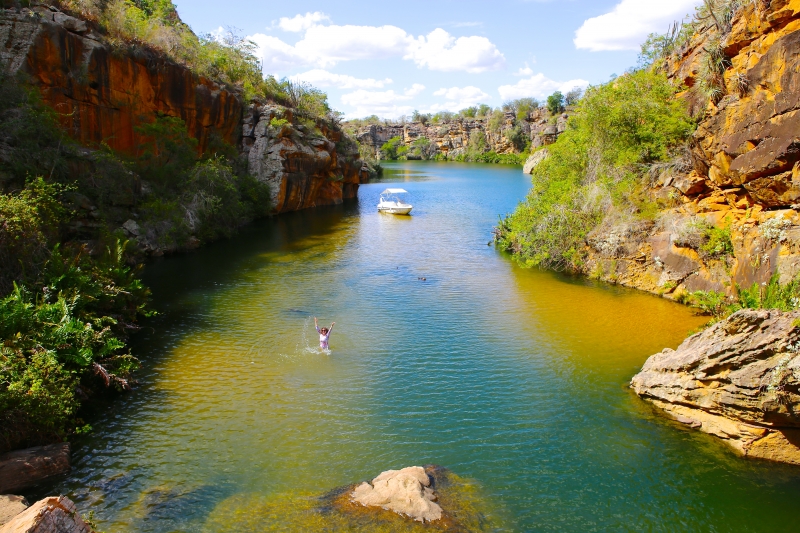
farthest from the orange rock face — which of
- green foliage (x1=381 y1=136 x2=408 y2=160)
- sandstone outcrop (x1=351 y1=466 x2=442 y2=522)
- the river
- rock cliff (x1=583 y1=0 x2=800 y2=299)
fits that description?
green foliage (x1=381 y1=136 x2=408 y2=160)

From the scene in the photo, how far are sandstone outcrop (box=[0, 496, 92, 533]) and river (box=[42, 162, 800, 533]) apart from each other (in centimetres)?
215

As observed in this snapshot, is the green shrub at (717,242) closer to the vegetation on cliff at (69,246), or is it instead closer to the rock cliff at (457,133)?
the vegetation on cliff at (69,246)

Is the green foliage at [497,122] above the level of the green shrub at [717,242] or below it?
above

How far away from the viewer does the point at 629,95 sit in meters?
26.1

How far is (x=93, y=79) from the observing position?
3084 centimetres

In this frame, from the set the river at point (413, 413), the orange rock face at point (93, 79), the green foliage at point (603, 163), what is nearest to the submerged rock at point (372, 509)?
the river at point (413, 413)

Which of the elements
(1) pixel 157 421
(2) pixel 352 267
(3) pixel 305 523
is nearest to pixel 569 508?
(3) pixel 305 523

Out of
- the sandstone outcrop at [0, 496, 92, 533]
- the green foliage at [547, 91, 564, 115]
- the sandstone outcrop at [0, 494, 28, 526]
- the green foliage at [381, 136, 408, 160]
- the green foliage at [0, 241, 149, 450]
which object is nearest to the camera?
the sandstone outcrop at [0, 496, 92, 533]

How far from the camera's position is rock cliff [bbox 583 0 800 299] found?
690 inches

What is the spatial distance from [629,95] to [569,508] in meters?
21.7

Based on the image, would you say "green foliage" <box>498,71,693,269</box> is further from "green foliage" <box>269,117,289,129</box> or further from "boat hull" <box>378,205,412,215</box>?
"green foliage" <box>269,117,289,129</box>

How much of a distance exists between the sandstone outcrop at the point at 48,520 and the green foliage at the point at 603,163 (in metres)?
22.6

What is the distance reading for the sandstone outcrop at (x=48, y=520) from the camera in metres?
6.85

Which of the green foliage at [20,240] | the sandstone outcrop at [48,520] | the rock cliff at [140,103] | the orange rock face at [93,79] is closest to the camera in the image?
the sandstone outcrop at [48,520]
